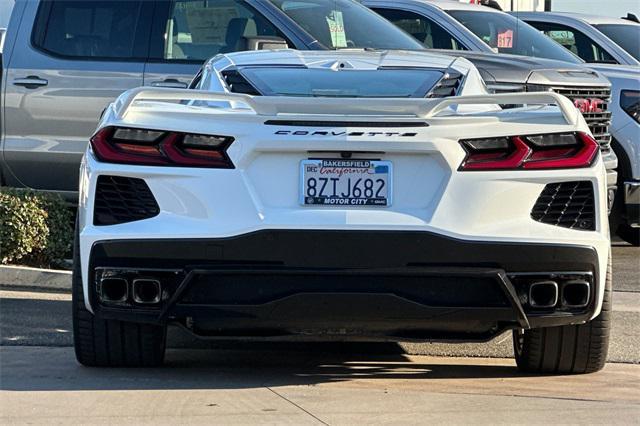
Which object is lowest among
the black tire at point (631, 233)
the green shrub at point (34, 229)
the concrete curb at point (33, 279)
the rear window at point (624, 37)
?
the black tire at point (631, 233)

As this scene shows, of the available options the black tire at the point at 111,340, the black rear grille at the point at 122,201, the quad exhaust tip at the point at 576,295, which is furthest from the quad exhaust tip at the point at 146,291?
the quad exhaust tip at the point at 576,295

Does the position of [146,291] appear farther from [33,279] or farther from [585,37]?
[585,37]

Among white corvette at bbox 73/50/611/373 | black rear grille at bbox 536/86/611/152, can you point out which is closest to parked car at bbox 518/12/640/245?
black rear grille at bbox 536/86/611/152

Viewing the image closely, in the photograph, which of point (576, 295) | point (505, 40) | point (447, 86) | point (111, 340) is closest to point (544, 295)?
point (576, 295)

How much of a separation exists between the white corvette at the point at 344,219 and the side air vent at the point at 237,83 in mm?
904

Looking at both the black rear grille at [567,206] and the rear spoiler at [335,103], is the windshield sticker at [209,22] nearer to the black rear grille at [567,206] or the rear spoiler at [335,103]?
the rear spoiler at [335,103]

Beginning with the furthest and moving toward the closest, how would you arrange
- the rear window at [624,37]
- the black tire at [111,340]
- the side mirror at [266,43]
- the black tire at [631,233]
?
the rear window at [624,37], the black tire at [631,233], the side mirror at [266,43], the black tire at [111,340]

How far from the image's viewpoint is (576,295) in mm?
4918

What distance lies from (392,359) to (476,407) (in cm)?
106

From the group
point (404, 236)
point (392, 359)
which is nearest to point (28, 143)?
point (392, 359)

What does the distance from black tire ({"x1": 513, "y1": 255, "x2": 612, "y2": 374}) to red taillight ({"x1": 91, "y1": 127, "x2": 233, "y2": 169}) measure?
1.57m

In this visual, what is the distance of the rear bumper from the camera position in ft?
15.5

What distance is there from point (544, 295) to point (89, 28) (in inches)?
230

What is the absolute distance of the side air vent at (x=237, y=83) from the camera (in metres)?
5.92
